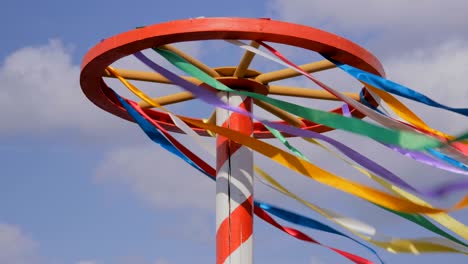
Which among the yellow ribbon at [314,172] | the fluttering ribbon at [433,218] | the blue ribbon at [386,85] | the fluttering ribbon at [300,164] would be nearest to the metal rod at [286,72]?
the blue ribbon at [386,85]

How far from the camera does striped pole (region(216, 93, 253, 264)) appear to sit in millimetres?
10398

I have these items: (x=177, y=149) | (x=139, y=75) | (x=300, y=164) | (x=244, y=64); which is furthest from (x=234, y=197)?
(x=139, y=75)

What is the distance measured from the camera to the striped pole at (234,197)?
34.1 feet

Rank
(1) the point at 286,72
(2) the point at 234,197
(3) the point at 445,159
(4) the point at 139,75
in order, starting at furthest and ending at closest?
(4) the point at 139,75
(1) the point at 286,72
(2) the point at 234,197
(3) the point at 445,159

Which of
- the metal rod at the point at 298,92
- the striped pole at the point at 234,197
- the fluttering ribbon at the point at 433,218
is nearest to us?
the fluttering ribbon at the point at 433,218

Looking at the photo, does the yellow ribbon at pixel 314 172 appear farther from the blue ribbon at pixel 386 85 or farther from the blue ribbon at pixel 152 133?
the blue ribbon at pixel 152 133

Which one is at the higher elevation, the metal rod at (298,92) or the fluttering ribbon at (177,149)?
the metal rod at (298,92)

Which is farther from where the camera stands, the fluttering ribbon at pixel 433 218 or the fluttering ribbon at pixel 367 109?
the fluttering ribbon at pixel 433 218

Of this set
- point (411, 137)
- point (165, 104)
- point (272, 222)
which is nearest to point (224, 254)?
point (272, 222)

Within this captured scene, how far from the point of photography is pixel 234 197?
34.3 feet

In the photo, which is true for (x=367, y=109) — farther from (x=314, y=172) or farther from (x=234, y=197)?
(x=234, y=197)

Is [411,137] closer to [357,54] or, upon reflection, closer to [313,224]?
[357,54]

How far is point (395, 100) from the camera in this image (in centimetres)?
984

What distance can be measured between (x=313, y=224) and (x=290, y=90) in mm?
1716
